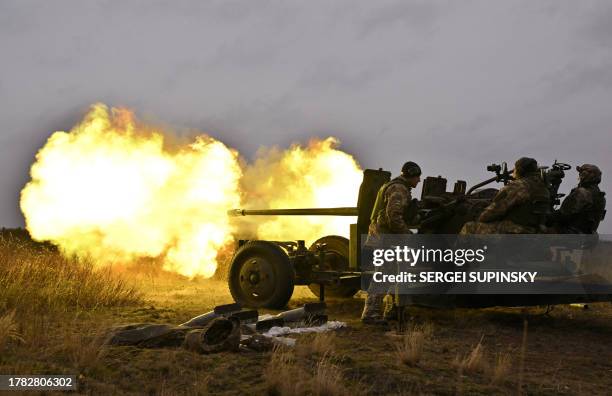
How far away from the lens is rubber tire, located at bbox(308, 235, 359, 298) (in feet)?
39.1

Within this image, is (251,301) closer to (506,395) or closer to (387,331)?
(387,331)

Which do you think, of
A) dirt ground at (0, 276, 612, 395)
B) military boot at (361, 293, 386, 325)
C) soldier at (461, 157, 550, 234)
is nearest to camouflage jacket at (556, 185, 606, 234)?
soldier at (461, 157, 550, 234)

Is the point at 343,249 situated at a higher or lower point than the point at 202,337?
higher

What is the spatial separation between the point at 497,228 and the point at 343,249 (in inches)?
138

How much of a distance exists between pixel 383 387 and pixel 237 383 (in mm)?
1254

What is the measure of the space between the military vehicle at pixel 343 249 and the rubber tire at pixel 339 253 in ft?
0.06

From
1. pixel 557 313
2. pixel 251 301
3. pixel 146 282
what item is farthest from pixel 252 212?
pixel 557 313

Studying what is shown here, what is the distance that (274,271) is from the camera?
1073 centimetres

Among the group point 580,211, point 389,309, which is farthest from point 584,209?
point 389,309

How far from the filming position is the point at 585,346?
823 cm

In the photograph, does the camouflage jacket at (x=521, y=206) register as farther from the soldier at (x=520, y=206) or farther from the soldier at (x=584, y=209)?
the soldier at (x=584, y=209)

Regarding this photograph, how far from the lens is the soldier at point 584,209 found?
1002cm

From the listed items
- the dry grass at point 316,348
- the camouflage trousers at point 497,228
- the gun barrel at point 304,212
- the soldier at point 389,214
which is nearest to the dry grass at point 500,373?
the dry grass at point 316,348

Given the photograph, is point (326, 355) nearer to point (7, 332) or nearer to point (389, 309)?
point (389, 309)
